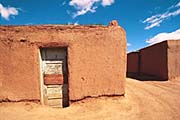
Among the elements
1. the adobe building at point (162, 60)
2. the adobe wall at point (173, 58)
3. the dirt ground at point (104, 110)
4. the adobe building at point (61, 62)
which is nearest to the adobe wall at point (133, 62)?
the adobe building at point (162, 60)

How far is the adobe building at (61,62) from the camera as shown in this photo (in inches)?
286

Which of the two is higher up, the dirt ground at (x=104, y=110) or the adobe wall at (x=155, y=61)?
the adobe wall at (x=155, y=61)

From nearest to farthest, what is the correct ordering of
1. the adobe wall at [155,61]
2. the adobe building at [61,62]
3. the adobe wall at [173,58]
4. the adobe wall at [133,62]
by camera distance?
the adobe building at [61,62]
the adobe wall at [173,58]
the adobe wall at [155,61]
the adobe wall at [133,62]

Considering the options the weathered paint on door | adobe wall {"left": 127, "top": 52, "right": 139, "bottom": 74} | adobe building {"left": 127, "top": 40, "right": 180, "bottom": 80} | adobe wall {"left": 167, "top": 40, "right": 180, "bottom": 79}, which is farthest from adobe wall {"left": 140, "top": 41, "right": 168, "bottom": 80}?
the weathered paint on door

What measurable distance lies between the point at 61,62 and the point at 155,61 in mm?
8605

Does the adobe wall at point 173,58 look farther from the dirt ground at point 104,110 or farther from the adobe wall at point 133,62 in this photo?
the adobe wall at point 133,62


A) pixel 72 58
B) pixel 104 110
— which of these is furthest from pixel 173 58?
pixel 72 58

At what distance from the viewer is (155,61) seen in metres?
14.0

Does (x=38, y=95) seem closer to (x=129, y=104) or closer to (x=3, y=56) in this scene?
(x=3, y=56)

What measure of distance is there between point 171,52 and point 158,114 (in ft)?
22.5

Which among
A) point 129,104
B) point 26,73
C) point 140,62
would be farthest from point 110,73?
point 140,62

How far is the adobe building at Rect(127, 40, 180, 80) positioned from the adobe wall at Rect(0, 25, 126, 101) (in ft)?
19.5

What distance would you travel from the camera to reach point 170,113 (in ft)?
22.4

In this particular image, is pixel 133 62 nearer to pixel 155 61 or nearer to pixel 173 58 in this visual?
pixel 155 61
